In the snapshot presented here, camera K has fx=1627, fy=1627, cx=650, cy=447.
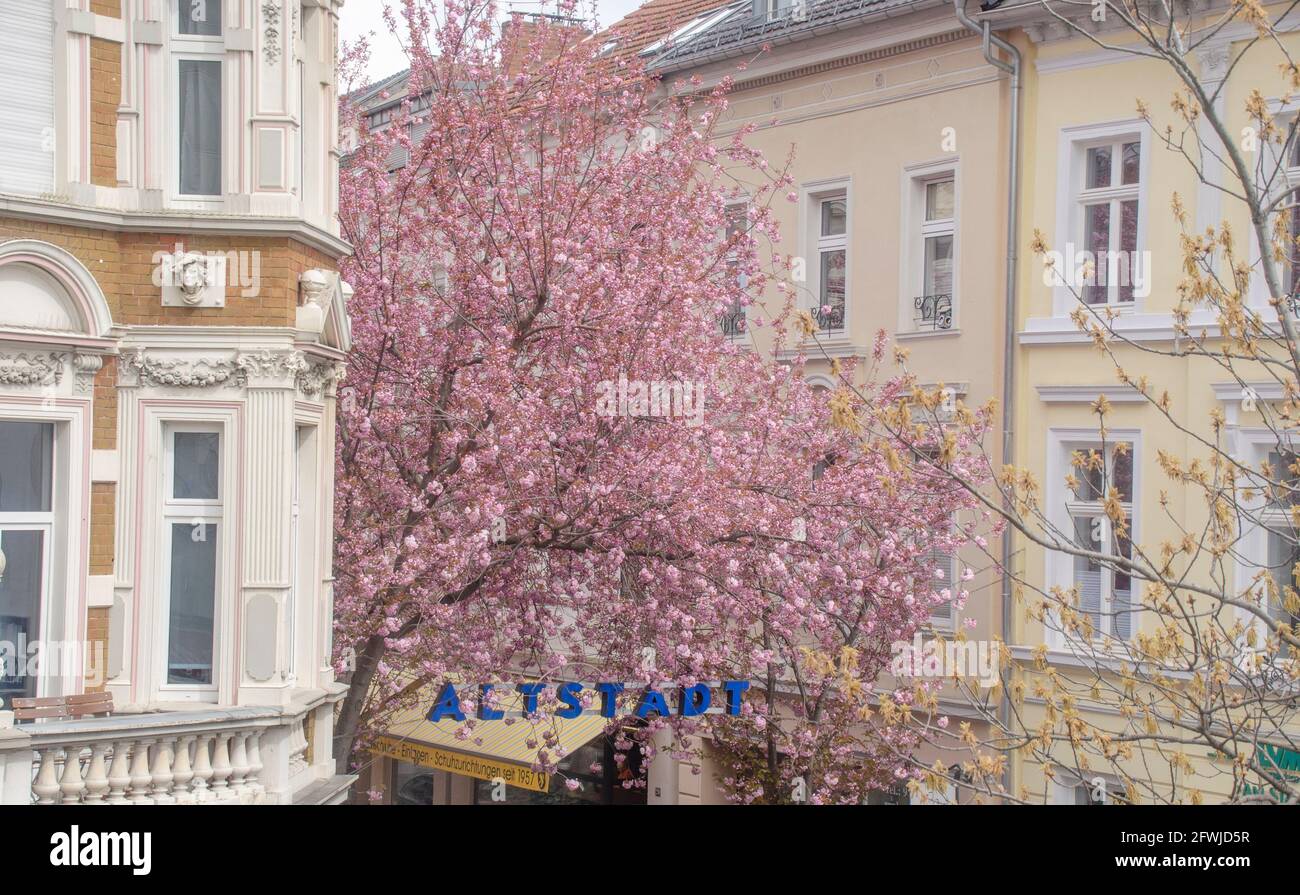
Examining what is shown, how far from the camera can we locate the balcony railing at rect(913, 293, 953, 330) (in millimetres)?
18938

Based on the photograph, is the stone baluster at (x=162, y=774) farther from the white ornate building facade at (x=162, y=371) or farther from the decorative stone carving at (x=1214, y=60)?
the decorative stone carving at (x=1214, y=60)

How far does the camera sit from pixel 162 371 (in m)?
11.0

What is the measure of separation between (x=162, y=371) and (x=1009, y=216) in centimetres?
1039

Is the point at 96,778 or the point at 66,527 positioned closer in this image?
the point at 96,778

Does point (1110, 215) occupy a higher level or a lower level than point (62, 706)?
higher

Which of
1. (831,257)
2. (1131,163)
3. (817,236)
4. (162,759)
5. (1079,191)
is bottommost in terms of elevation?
(162,759)

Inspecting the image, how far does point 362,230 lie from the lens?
15711 millimetres

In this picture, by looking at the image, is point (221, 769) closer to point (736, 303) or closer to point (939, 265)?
point (736, 303)

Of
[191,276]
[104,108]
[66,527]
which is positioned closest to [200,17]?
[104,108]

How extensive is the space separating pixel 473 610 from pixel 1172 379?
751cm

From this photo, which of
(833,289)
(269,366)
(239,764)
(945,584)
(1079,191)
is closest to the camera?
(239,764)

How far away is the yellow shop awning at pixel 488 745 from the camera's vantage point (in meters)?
18.8

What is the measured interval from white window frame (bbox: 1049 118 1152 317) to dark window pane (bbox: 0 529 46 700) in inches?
434

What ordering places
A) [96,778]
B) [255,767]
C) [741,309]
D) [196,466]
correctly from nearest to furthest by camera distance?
[96,778] < [255,767] < [196,466] < [741,309]
